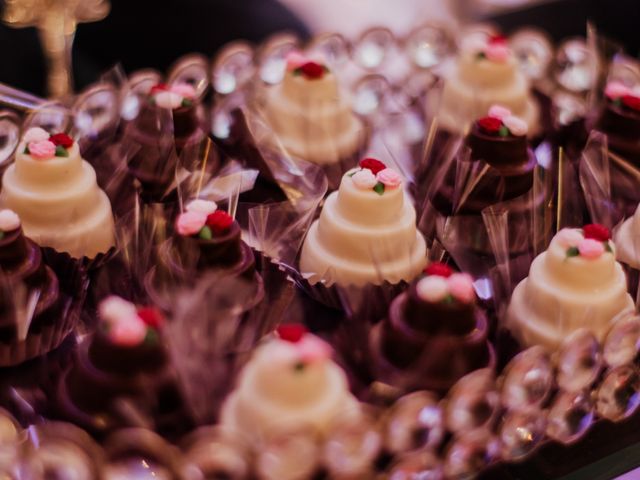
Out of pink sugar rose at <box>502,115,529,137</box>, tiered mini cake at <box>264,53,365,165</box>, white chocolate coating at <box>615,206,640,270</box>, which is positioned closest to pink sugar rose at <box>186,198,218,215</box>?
tiered mini cake at <box>264,53,365,165</box>

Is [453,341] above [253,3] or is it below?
above

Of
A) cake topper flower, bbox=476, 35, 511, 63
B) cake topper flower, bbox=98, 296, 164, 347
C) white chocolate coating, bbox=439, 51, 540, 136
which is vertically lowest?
white chocolate coating, bbox=439, 51, 540, 136

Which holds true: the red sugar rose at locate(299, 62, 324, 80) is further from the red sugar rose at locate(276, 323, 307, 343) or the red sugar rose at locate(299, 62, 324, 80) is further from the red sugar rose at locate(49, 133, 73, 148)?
the red sugar rose at locate(276, 323, 307, 343)

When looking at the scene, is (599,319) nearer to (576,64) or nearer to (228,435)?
(228,435)

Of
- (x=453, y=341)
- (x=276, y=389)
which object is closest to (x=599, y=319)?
(x=453, y=341)

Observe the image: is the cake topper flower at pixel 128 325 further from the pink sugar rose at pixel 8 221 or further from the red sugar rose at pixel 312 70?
the red sugar rose at pixel 312 70
